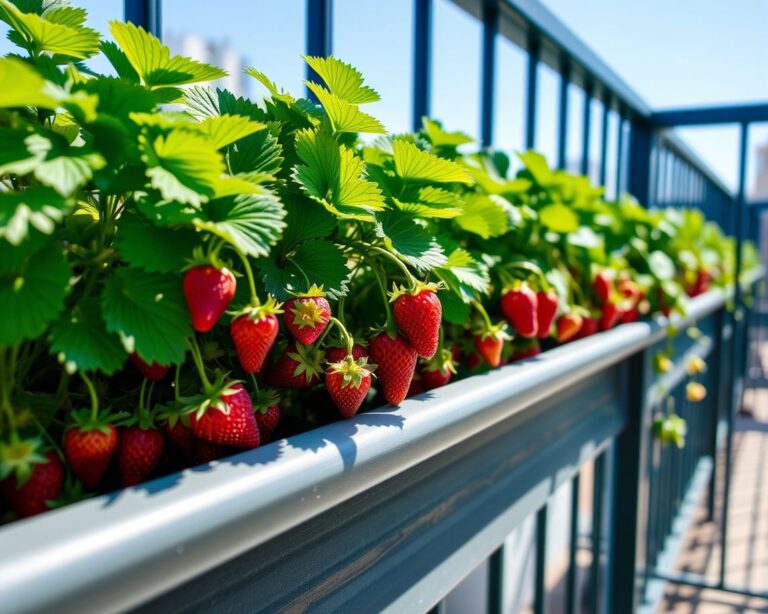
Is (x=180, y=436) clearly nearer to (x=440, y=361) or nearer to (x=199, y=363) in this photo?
(x=199, y=363)

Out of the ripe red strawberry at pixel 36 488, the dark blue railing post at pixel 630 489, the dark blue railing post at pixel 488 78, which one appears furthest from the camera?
the dark blue railing post at pixel 630 489

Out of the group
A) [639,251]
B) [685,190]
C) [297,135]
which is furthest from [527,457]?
[685,190]

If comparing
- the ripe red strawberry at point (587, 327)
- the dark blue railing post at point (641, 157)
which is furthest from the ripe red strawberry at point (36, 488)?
the dark blue railing post at point (641, 157)

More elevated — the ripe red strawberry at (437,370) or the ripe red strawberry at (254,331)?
the ripe red strawberry at (254,331)

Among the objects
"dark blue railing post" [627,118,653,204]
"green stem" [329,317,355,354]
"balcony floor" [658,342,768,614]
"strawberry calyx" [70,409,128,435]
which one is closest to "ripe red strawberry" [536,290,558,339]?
"green stem" [329,317,355,354]

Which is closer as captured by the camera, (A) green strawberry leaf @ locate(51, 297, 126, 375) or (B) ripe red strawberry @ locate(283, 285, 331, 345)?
(A) green strawberry leaf @ locate(51, 297, 126, 375)

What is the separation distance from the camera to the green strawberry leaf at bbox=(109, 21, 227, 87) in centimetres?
53

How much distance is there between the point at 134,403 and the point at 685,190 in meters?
4.27

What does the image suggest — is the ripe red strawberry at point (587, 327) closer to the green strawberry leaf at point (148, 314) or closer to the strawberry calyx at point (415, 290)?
the strawberry calyx at point (415, 290)

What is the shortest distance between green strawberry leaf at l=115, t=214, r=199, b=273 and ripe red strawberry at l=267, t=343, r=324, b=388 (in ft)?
0.46

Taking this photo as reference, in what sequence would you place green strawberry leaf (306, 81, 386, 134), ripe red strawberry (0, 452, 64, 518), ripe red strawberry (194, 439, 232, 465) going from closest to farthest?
ripe red strawberry (0, 452, 64, 518) → ripe red strawberry (194, 439, 232, 465) → green strawberry leaf (306, 81, 386, 134)

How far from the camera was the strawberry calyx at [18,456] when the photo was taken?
38 cm

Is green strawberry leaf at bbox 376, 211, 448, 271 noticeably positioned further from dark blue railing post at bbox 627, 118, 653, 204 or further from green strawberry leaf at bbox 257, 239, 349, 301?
dark blue railing post at bbox 627, 118, 653, 204

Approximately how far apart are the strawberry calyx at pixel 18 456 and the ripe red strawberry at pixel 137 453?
0.08m
